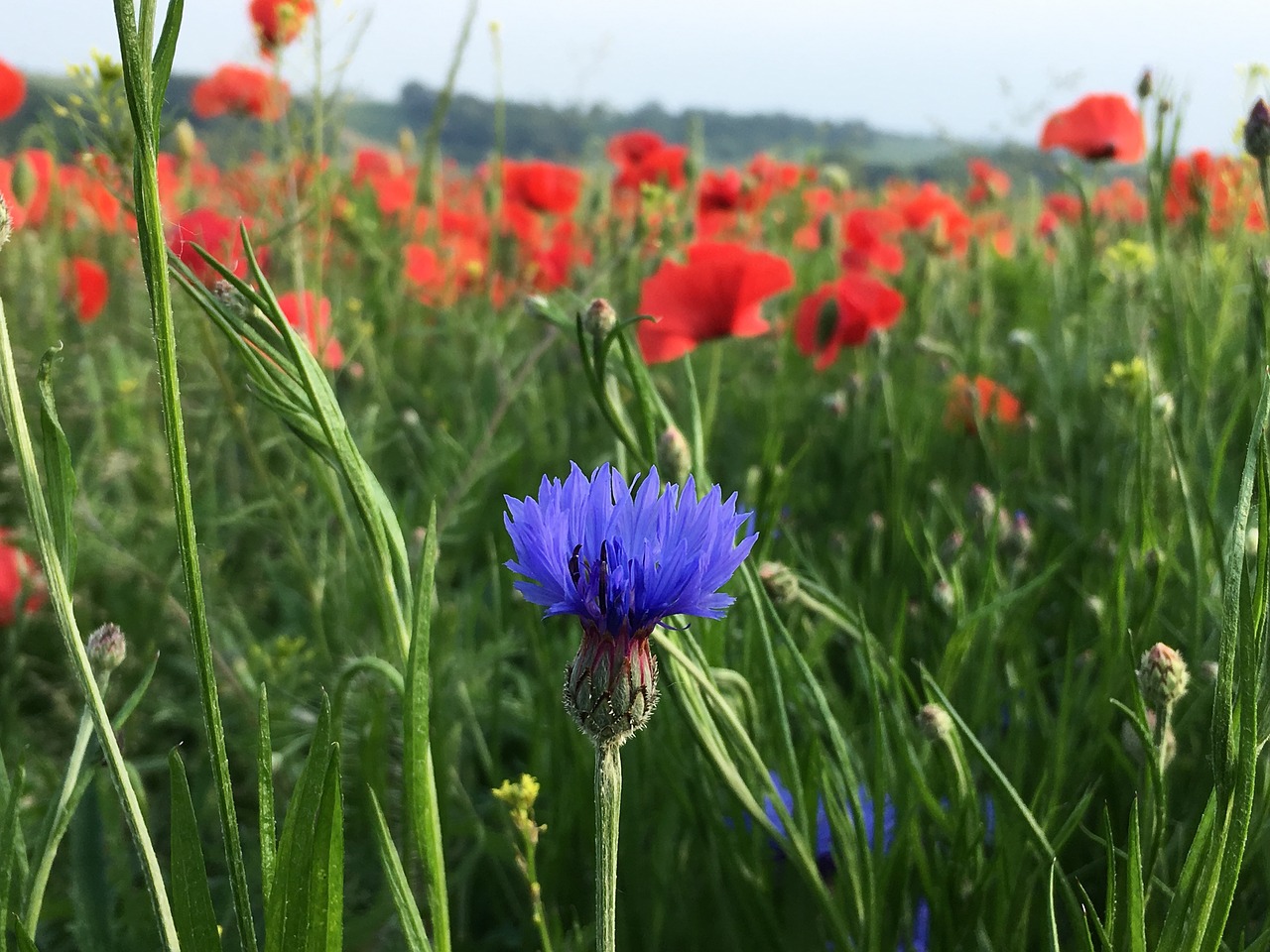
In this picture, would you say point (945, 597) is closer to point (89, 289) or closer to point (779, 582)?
point (779, 582)

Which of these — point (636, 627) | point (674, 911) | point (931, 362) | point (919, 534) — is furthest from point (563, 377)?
point (636, 627)

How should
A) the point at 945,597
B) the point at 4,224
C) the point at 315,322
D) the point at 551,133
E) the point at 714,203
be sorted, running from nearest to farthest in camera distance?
1. the point at 4,224
2. the point at 945,597
3. the point at 315,322
4. the point at 714,203
5. the point at 551,133

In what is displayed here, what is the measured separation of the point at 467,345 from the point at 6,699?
52.0 inches

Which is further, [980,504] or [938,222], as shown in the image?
[938,222]

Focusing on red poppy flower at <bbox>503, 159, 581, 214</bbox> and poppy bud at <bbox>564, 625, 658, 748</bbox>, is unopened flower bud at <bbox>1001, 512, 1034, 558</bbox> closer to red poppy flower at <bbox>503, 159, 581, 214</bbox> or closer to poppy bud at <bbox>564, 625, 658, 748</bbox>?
poppy bud at <bbox>564, 625, 658, 748</bbox>

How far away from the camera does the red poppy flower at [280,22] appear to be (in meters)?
1.12

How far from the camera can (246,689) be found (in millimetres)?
959

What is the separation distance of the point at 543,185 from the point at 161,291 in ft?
5.49

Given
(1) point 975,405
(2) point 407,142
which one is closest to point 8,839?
(1) point 975,405

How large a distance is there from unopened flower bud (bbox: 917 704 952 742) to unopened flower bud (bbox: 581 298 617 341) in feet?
0.86

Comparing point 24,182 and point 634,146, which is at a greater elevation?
point 634,146

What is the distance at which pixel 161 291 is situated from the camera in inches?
13.4

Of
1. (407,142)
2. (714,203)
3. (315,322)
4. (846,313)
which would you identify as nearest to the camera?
(315,322)

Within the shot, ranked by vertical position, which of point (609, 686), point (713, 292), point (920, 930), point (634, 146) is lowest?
point (920, 930)
